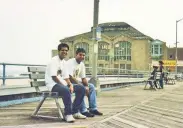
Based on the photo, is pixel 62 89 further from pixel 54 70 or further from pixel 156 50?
pixel 156 50

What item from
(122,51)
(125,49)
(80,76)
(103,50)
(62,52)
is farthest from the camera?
(103,50)

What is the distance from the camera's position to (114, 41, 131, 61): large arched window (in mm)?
75938

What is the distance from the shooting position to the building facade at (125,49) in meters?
73.9

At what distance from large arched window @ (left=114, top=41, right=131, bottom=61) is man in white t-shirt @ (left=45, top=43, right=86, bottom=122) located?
69446 mm

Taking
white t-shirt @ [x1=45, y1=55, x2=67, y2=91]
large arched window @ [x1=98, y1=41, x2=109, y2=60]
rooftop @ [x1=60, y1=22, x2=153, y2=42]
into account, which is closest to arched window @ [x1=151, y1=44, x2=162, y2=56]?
rooftop @ [x1=60, y1=22, x2=153, y2=42]

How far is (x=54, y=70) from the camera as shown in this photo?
647cm

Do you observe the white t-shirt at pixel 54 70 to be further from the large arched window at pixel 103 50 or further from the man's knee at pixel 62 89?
the large arched window at pixel 103 50

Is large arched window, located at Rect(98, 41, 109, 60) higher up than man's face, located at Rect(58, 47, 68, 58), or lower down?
higher up

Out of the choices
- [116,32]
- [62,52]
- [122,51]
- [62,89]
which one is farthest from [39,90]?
[116,32]

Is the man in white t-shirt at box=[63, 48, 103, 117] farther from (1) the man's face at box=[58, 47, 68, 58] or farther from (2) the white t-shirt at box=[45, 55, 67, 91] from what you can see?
(1) the man's face at box=[58, 47, 68, 58]

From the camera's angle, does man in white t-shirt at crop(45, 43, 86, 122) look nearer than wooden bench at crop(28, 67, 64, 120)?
Yes

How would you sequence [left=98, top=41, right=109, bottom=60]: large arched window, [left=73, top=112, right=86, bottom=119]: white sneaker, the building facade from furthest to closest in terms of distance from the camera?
[left=98, top=41, right=109, bottom=60]: large arched window, the building facade, [left=73, top=112, right=86, bottom=119]: white sneaker

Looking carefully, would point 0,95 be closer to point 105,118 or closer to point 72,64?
point 72,64

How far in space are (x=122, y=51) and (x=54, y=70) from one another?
70.4 m
